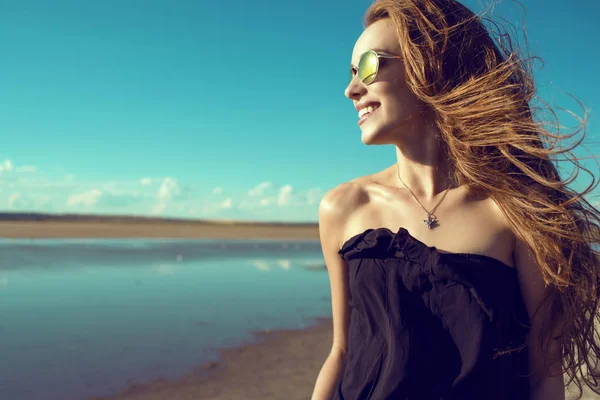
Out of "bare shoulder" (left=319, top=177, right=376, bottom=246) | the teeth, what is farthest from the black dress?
the teeth

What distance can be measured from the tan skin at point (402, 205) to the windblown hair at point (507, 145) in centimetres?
5

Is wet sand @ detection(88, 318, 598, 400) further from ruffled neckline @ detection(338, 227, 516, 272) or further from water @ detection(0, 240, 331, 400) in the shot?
ruffled neckline @ detection(338, 227, 516, 272)

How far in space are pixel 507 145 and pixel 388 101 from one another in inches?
18.7

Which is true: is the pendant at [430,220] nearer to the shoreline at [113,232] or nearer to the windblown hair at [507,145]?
the windblown hair at [507,145]

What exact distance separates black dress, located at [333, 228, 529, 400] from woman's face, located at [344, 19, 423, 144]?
387mm

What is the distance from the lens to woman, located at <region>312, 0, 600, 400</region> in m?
1.67

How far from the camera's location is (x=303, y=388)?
19.5 ft

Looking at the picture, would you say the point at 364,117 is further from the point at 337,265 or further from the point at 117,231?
the point at 117,231

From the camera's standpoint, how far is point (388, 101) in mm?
1876

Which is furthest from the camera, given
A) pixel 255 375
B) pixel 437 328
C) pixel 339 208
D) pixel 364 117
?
pixel 255 375

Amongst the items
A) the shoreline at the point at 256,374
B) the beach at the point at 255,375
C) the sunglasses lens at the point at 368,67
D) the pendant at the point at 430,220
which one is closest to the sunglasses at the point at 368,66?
the sunglasses lens at the point at 368,67

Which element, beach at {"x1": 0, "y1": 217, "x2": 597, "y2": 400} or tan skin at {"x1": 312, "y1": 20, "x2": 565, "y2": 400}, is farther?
beach at {"x1": 0, "y1": 217, "x2": 597, "y2": 400}

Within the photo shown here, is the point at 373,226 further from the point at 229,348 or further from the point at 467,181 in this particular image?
the point at 229,348

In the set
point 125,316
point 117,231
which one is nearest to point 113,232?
point 117,231
